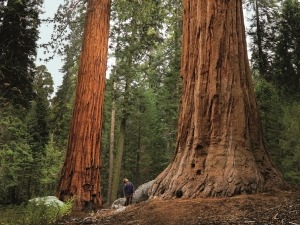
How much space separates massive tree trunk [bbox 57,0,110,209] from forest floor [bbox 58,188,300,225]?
11.9 feet

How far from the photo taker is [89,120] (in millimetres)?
8789

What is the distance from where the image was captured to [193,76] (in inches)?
226

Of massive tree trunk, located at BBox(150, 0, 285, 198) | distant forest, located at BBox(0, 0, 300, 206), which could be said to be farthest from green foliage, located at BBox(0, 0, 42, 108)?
massive tree trunk, located at BBox(150, 0, 285, 198)

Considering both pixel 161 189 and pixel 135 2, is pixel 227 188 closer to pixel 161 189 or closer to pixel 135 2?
pixel 161 189

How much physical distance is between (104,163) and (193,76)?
3635 cm

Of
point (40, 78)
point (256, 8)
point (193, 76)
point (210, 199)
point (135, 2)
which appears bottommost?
point (210, 199)

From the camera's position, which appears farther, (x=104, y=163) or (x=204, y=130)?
(x=104, y=163)

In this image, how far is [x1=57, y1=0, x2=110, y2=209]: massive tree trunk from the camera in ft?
27.4

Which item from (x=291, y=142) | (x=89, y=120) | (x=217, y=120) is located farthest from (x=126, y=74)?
(x=217, y=120)

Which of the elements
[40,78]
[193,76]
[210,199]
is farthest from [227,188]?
[40,78]

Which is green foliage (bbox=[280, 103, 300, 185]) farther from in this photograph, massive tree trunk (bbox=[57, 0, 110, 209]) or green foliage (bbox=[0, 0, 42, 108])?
green foliage (bbox=[0, 0, 42, 108])

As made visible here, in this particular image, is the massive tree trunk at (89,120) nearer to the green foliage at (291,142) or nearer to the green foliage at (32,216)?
the green foliage at (32,216)

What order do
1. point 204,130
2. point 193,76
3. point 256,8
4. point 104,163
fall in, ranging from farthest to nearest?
point 104,163, point 256,8, point 193,76, point 204,130

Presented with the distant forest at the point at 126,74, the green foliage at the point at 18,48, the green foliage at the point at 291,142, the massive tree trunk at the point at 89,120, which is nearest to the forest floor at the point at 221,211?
the massive tree trunk at the point at 89,120
